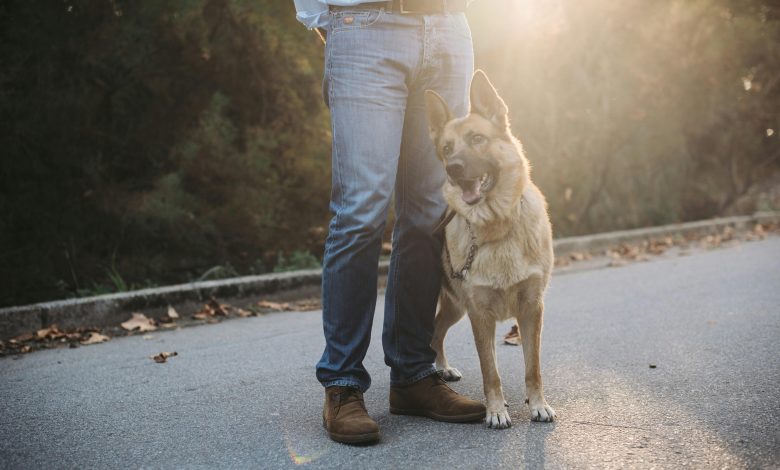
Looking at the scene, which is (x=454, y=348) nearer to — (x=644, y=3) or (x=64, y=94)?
(x=64, y=94)

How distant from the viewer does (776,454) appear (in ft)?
7.56

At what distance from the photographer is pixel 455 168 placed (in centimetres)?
292

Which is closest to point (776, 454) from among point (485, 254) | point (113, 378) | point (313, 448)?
point (485, 254)

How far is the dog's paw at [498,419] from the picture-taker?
2746 mm

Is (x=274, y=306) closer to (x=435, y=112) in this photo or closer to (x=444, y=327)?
(x=444, y=327)

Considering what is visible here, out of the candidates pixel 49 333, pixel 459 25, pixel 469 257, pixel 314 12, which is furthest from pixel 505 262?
pixel 49 333

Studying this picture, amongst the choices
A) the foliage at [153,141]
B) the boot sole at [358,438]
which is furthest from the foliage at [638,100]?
the boot sole at [358,438]

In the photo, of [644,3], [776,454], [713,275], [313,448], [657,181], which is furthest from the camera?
[657,181]

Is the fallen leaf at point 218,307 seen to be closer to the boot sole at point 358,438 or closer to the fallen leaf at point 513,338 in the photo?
the fallen leaf at point 513,338

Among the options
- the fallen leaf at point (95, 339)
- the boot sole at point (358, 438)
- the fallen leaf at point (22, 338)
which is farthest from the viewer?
the fallen leaf at point (95, 339)

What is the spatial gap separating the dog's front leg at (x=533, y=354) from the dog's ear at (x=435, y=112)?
863 millimetres

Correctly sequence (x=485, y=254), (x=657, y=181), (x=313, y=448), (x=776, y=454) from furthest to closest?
(x=657, y=181), (x=485, y=254), (x=313, y=448), (x=776, y=454)

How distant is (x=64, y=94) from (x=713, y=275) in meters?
6.07

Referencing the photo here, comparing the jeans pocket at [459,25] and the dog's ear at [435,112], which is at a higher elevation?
the jeans pocket at [459,25]
